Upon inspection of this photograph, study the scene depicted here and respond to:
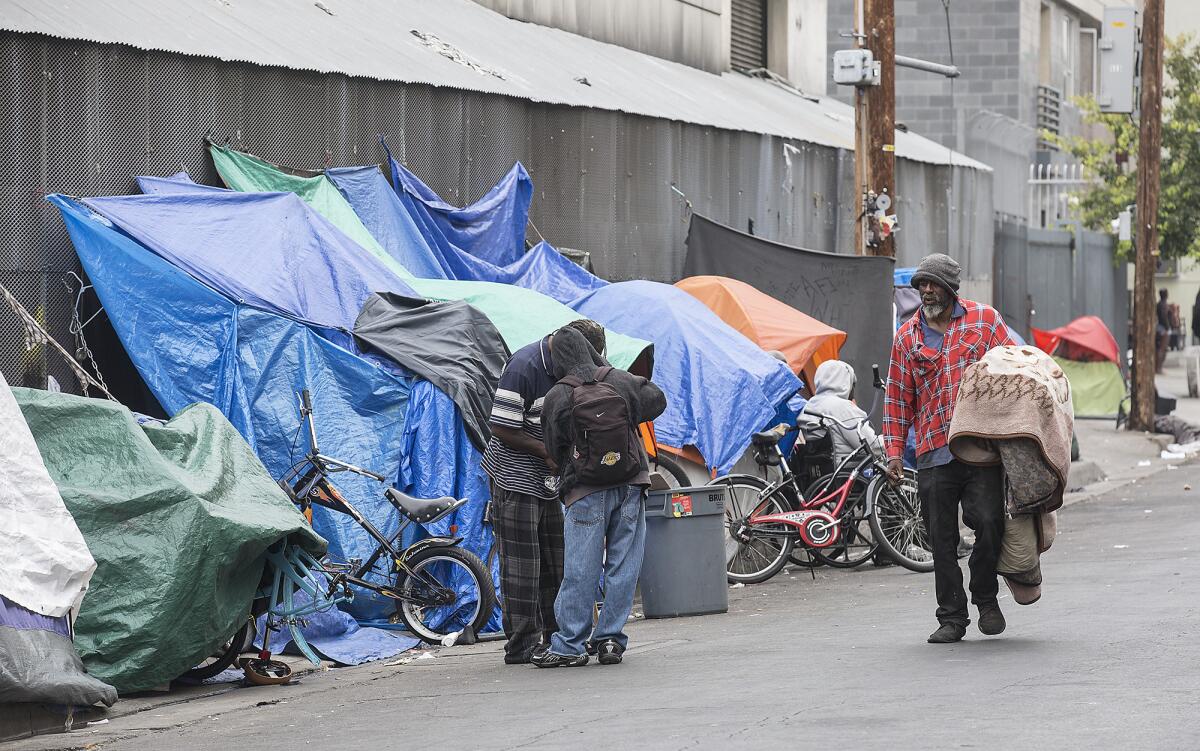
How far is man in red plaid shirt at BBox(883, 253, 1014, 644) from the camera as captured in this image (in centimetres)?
915

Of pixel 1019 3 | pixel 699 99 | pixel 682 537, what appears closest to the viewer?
pixel 682 537

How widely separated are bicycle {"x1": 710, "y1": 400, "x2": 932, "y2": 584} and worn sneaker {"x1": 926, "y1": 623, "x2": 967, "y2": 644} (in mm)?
3940

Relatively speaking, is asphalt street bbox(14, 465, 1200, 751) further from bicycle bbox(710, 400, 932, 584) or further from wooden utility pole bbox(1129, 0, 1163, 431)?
wooden utility pole bbox(1129, 0, 1163, 431)

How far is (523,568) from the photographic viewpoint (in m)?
9.79

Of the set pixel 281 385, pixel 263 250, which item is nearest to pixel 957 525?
pixel 281 385

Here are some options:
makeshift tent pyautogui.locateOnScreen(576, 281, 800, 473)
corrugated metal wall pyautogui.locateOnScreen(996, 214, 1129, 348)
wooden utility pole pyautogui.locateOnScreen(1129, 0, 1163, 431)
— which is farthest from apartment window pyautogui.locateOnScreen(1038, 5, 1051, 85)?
makeshift tent pyautogui.locateOnScreen(576, 281, 800, 473)

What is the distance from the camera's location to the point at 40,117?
1068 cm

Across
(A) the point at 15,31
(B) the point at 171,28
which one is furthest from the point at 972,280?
(A) the point at 15,31

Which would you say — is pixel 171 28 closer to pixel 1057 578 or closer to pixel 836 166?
pixel 1057 578

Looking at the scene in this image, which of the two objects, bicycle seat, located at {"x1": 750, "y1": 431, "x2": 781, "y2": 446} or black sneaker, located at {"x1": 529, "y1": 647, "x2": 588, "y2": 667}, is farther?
bicycle seat, located at {"x1": 750, "y1": 431, "x2": 781, "y2": 446}

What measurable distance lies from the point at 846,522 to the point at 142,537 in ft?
20.3

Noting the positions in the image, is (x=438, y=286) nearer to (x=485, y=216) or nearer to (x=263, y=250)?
(x=263, y=250)

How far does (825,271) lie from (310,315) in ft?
24.3

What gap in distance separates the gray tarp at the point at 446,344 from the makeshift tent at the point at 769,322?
376 centimetres
